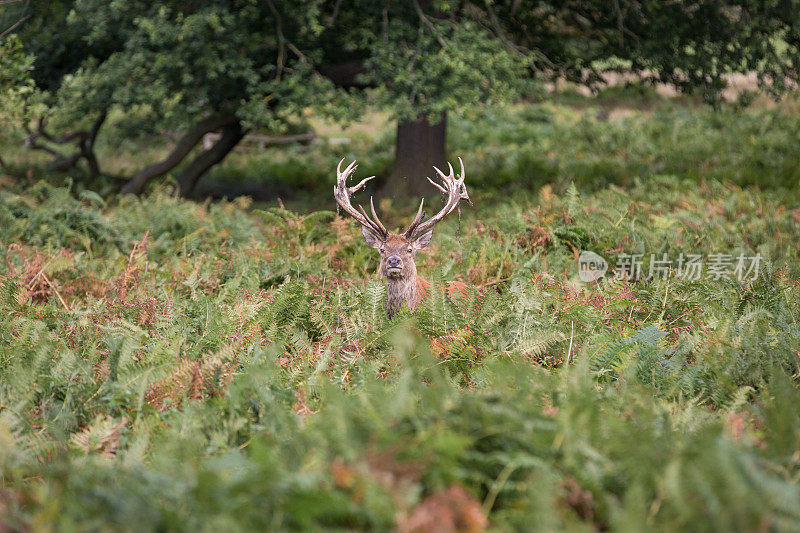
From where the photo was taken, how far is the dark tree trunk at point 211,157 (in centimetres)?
1489

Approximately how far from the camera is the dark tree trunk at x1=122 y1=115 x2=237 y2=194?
554 inches

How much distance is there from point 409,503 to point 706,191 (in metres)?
10.6

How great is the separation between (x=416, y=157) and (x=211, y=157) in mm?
4491

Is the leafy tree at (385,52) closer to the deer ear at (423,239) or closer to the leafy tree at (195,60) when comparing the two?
the leafy tree at (195,60)

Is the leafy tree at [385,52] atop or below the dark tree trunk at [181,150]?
atop

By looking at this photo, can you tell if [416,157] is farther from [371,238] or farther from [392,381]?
[392,381]

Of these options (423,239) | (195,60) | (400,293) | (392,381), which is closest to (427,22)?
(195,60)

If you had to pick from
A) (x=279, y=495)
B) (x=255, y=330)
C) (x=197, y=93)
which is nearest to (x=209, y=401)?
(x=255, y=330)

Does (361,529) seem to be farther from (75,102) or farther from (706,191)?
(75,102)

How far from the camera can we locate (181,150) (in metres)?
14.5

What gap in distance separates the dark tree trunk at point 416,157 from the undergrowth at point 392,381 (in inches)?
168

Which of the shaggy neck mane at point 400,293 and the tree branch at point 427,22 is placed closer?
the shaggy neck mane at point 400,293

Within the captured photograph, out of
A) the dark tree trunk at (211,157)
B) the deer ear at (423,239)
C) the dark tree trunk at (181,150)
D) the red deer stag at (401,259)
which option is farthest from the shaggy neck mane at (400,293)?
the dark tree trunk at (211,157)

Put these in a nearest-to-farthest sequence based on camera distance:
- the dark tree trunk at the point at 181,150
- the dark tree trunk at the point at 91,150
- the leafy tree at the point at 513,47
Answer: the leafy tree at the point at 513,47 → the dark tree trunk at the point at 181,150 → the dark tree trunk at the point at 91,150
